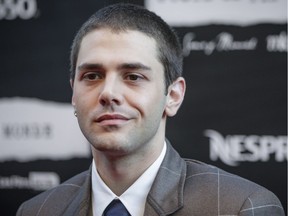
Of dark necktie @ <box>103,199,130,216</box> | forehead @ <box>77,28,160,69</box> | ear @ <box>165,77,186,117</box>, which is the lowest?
dark necktie @ <box>103,199,130,216</box>

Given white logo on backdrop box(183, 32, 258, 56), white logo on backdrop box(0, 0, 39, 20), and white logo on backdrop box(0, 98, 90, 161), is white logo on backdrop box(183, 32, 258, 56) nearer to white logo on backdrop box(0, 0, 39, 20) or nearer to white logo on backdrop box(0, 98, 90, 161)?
white logo on backdrop box(0, 98, 90, 161)

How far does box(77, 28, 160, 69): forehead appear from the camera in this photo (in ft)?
4.29

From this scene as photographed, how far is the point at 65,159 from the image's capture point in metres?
2.25

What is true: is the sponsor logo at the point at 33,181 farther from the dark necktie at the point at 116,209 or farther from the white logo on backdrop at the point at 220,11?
the dark necktie at the point at 116,209

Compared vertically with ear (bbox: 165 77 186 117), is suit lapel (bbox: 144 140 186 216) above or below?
below

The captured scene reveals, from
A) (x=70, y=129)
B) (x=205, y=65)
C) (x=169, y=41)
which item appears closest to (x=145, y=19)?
(x=169, y=41)

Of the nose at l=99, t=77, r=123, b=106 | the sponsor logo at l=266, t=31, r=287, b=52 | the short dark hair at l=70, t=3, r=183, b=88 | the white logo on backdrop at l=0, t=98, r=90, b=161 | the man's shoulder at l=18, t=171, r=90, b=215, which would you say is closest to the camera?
the nose at l=99, t=77, r=123, b=106

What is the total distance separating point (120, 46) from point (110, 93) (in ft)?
0.42

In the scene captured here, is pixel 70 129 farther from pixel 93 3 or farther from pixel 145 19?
pixel 145 19

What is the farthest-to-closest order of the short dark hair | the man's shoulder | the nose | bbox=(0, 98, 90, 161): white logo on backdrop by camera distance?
bbox=(0, 98, 90, 161): white logo on backdrop → the man's shoulder → the short dark hair → the nose

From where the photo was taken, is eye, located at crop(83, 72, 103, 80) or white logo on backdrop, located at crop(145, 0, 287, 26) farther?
white logo on backdrop, located at crop(145, 0, 287, 26)

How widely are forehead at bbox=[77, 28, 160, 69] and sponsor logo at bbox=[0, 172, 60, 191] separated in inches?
38.8

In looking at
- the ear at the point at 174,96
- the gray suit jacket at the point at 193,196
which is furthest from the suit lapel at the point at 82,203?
the ear at the point at 174,96

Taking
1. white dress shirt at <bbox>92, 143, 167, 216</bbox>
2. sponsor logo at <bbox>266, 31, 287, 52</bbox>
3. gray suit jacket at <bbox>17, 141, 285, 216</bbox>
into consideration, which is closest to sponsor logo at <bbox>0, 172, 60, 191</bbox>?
gray suit jacket at <bbox>17, 141, 285, 216</bbox>
